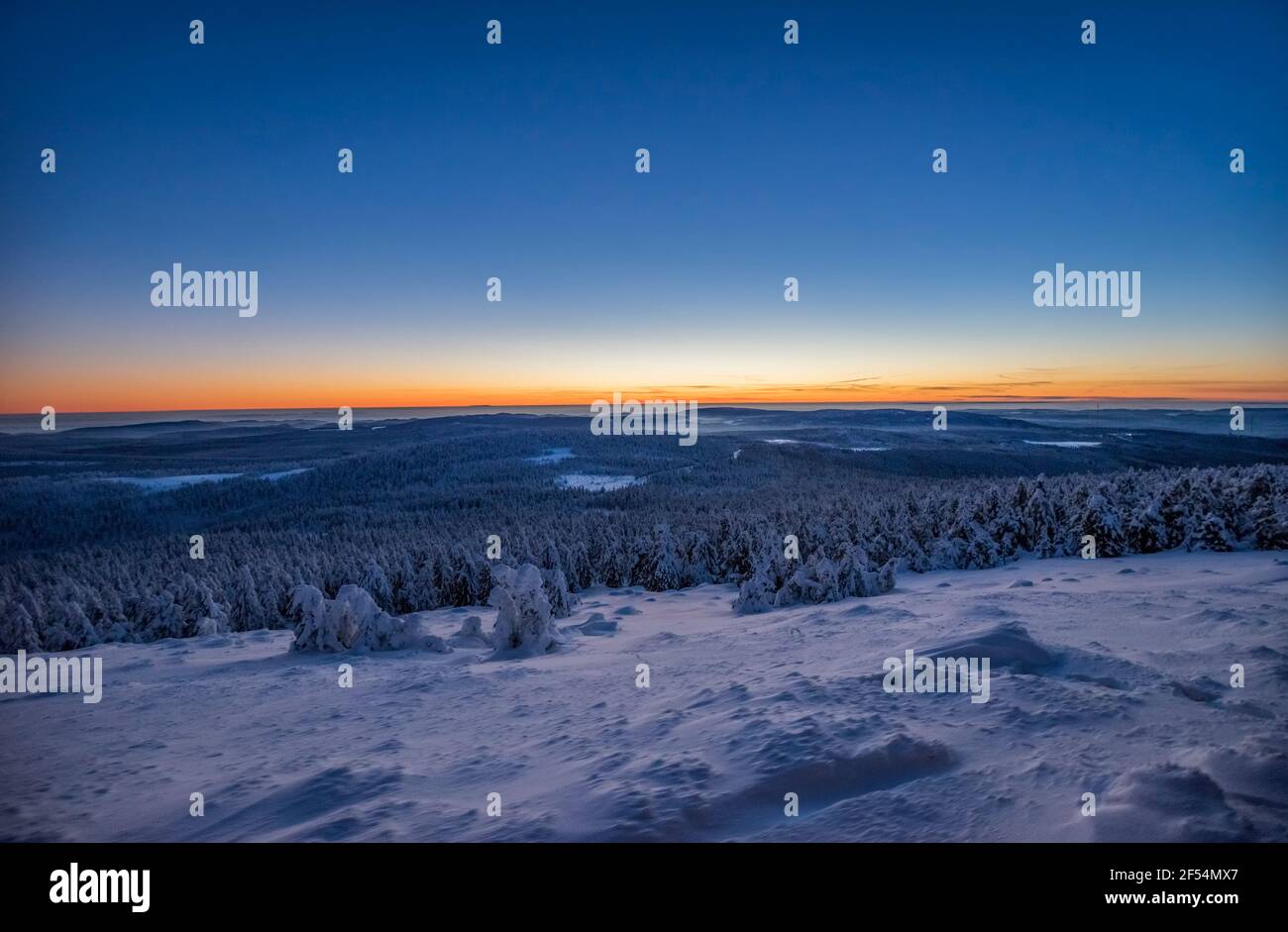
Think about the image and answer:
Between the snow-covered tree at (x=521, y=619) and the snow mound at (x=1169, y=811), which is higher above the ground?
the snow mound at (x=1169, y=811)

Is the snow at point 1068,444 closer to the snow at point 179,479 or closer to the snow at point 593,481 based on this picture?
the snow at point 593,481

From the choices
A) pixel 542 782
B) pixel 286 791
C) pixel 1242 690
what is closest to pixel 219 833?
pixel 286 791

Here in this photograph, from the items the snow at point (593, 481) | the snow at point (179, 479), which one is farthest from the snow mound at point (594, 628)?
the snow at point (179, 479)

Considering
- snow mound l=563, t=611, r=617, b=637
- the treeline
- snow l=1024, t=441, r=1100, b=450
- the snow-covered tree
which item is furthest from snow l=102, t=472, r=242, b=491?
snow l=1024, t=441, r=1100, b=450

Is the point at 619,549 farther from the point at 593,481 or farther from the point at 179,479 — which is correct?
the point at 179,479

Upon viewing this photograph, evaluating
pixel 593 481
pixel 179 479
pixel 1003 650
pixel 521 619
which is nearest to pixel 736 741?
pixel 1003 650
